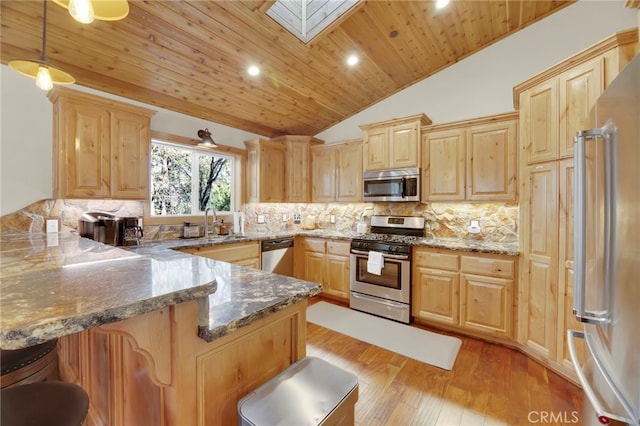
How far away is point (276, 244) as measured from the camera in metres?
3.77

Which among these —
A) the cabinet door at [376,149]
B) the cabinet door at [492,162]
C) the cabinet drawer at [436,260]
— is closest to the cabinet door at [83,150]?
the cabinet door at [376,149]

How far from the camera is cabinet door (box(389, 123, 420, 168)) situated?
3.29 metres

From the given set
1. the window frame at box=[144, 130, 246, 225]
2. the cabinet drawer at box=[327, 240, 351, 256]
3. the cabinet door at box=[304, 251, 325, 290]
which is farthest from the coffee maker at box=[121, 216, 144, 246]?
the cabinet drawer at box=[327, 240, 351, 256]

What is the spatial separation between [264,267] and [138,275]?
288 centimetres

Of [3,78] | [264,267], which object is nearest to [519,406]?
[264,267]

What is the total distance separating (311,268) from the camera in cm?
395

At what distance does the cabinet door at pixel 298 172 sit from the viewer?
4324mm

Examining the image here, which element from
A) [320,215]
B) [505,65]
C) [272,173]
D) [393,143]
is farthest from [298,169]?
[505,65]

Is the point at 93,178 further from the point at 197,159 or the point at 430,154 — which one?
the point at 430,154

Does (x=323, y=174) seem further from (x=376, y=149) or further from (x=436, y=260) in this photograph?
(x=436, y=260)

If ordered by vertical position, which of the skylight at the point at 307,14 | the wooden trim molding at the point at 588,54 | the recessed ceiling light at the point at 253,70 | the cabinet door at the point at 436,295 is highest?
the skylight at the point at 307,14

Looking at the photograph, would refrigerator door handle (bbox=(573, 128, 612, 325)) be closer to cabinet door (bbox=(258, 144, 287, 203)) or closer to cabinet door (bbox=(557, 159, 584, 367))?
cabinet door (bbox=(557, 159, 584, 367))

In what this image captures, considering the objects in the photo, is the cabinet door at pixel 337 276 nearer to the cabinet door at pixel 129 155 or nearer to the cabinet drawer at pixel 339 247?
the cabinet drawer at pixel 339 247

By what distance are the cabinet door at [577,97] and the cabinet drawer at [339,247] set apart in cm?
238
